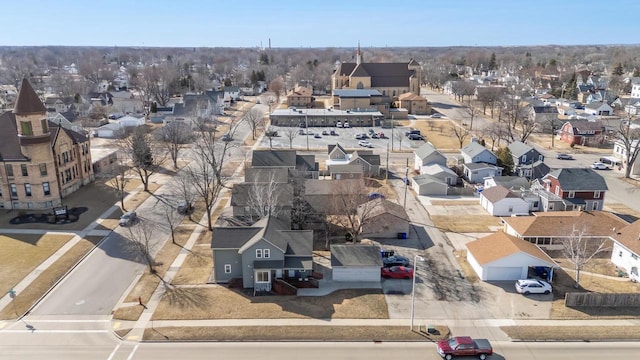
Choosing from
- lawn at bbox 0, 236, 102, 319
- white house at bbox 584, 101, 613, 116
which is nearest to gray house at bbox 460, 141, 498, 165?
lawn at bbox 0, 236, 102, 319

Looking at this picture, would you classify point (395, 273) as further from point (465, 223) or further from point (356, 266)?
point (465, 223)

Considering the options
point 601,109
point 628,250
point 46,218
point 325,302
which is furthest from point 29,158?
point 601,109

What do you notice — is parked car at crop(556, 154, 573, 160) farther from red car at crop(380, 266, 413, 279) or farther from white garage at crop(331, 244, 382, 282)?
white garage at crop(331, 244, 382, 282)

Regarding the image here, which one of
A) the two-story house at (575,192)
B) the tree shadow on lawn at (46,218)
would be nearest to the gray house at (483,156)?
the two-story house at (575,192)

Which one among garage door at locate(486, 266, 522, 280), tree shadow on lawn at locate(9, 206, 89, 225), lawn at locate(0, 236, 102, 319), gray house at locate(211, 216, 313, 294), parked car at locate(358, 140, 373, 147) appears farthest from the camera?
parked car at locate(358, 140, 373, 147)

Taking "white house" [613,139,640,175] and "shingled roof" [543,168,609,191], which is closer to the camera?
"shingled roof" [543,168,609,191]

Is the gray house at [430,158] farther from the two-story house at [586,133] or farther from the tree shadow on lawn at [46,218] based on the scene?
the tree shadow on lawn at [46,218]

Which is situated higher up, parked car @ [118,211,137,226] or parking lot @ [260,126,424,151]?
parking lot @ [260,126,424,151]
